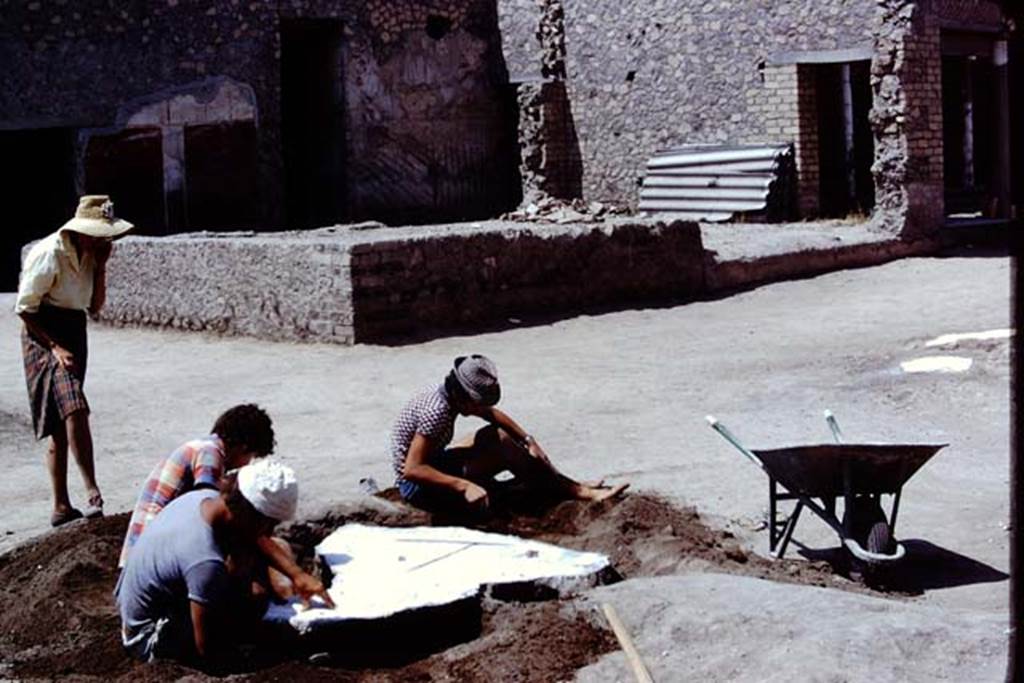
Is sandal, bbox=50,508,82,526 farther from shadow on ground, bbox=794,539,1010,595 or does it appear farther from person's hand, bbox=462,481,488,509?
shadow on ground, bbox=794,539,1010,595

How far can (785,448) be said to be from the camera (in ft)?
18.8

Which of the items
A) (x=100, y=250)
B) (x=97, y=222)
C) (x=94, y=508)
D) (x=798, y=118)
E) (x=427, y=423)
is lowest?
(x=94, y=508)

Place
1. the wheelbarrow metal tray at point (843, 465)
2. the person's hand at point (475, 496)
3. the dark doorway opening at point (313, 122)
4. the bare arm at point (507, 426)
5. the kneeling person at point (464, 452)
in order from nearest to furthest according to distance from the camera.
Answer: the wheelbarrow metal tray at point (843, 465), the person's hand at point (475, 496), the kneeling person at point (464, 452), the bare arm at point (507, 426), the dark doorway opening at point (313, 122)

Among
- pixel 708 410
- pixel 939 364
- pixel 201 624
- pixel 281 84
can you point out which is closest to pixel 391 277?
pixel 708 410

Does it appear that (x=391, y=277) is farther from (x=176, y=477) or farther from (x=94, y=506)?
(x=176, y=477)

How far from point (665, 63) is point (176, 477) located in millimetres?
13697

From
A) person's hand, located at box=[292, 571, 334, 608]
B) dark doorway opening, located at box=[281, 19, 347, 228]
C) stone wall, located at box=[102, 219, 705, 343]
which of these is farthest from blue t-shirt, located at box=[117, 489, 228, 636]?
dark doorway opening, located at box=[281, 19, 347, 228]

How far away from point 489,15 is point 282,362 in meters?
10.5

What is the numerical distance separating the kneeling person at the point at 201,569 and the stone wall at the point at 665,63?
12492mm

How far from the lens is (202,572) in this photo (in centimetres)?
487

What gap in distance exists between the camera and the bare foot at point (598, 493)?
675 cm

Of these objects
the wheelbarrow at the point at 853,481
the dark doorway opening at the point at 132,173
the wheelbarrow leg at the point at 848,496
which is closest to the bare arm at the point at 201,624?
the wheelbarrow at the point at 853,481

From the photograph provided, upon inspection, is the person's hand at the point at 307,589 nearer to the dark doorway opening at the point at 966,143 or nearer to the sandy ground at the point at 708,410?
the sandy ground at the point at 708,410

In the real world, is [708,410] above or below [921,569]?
above
